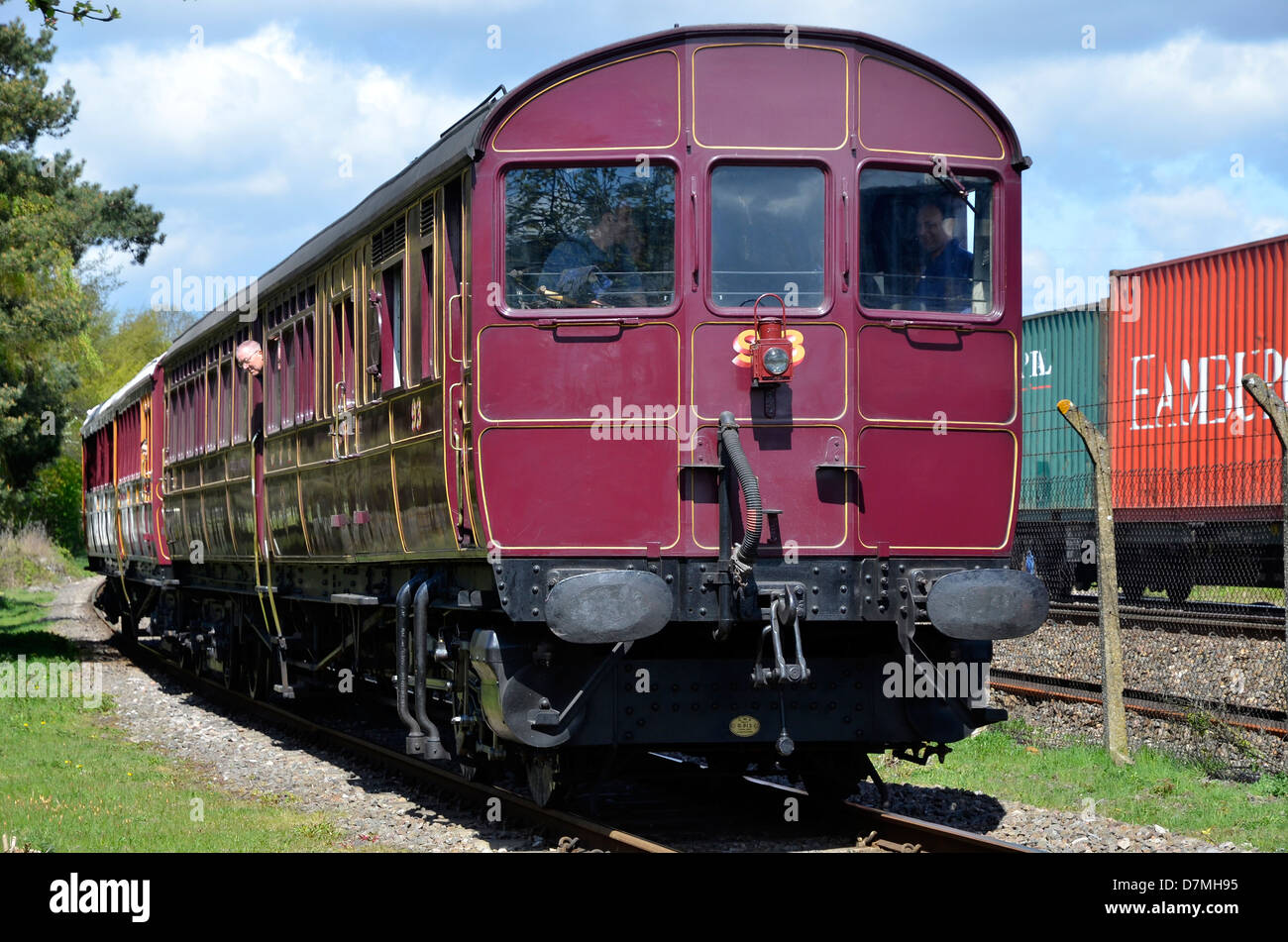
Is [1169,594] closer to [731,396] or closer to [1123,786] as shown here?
[1123,786]

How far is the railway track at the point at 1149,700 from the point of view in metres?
10.9

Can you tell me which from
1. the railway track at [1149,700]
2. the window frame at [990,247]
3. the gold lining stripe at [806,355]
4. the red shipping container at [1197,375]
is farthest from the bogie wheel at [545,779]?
the red shipping container at [1197,375]

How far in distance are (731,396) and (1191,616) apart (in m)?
12.3

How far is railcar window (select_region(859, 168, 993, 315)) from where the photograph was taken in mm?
7789

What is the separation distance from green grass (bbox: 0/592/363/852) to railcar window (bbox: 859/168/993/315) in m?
4.23

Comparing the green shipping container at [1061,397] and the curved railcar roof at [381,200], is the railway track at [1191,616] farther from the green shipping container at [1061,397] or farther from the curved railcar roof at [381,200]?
the curved railcar roof at [381,200]

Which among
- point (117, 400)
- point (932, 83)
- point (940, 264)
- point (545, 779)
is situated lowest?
point (545, 779)

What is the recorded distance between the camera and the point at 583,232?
7.69m

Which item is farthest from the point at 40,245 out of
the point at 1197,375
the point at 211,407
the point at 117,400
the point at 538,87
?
the point at 1197,375

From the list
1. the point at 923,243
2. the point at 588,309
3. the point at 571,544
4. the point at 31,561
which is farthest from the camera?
the point at 31,561

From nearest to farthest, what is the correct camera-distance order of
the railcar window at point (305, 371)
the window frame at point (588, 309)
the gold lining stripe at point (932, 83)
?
1. the window frame at point (588, 309)
2. the gold lining stripe at point (932, 83)
3. the railcar window at point (305, 371)

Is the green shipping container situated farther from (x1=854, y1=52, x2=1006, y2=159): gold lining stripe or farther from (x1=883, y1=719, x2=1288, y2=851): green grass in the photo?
(x1=854, y1=52, x2=1006, y2=159): gold lining stripe

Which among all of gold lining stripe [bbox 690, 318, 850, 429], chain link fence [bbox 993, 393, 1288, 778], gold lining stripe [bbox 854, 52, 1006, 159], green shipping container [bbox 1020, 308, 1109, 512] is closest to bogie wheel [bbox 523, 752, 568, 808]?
gold lining stripe [bbox 690, 318, 850, 429]

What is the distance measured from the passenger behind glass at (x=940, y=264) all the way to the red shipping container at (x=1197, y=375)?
12512 millimetres
